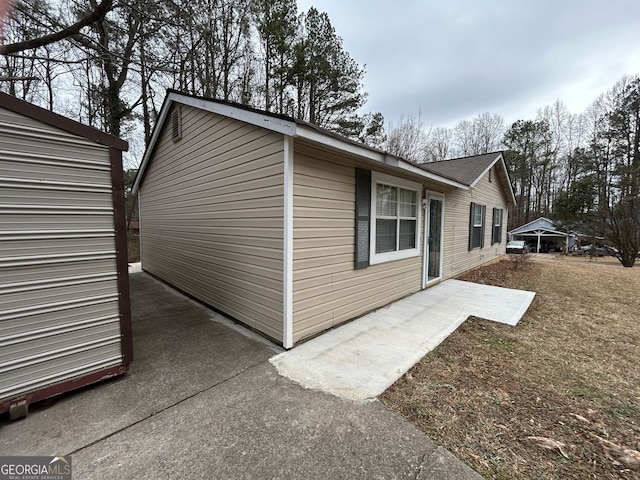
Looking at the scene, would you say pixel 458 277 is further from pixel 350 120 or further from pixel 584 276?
pixel 350 120

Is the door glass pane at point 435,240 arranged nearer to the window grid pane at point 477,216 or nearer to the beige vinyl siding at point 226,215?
the window grid pane at point 477,216

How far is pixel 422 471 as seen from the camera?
159 cm

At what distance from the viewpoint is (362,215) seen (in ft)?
13.1

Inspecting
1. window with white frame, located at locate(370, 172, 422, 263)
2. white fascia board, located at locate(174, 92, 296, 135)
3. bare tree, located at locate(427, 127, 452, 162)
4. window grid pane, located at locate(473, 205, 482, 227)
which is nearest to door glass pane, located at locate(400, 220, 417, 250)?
window with white frame, located at locate(370, 172, 422, 263)

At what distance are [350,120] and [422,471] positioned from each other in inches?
500

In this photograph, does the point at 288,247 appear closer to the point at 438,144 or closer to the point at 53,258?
the point at 53,258

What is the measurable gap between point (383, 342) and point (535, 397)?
1477 mm

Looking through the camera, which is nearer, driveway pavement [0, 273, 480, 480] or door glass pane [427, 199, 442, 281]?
driveway pavement [0, 273, 480, 480]

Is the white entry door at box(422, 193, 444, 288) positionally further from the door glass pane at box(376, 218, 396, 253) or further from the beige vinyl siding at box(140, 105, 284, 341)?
the beige vinyl siding at box(140, 105, 284, 341)

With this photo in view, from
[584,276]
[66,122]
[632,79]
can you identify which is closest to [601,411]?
[66,122]

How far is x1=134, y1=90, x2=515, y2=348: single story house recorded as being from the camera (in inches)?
125

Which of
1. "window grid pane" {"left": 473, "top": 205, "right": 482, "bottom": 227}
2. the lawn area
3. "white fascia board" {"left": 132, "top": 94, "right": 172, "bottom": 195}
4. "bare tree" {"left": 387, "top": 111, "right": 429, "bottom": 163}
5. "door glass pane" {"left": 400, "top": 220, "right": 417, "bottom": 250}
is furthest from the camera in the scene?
"bare tree" {"left": 387, "top": 111, "right": 429, "bottom": 163}

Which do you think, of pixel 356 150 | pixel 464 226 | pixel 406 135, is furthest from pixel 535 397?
pixel 406 135

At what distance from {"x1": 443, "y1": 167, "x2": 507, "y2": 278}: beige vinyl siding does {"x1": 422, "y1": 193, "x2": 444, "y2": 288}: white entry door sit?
34 cm
